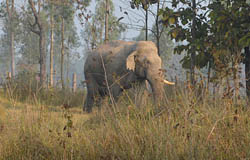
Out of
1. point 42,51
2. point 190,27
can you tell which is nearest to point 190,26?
point 190,27

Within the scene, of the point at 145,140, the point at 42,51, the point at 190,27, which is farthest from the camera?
the point at 42,51

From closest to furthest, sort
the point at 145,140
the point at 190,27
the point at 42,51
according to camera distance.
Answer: the point at 145,140, the point at 190,27, the point at 42,51

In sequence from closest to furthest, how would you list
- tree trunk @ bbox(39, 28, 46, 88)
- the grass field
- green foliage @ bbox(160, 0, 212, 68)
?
1. the grass field
2. green foliage @ bbox(160, 0, 212, 68)
3. tree trunk @ bbox(39, 28, 46, 88)

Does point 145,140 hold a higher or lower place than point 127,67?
lower

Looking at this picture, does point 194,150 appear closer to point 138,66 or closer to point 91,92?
point 138,66

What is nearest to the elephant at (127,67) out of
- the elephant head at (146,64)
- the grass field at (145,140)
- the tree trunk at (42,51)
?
the elephant head at (146,64)

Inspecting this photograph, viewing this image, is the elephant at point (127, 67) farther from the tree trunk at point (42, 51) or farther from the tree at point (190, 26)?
the tree trunk at point (42, 51)

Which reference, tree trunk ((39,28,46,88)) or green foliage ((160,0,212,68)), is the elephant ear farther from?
tree trunk ((39,28,46,88))

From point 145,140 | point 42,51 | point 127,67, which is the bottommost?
point 145,140

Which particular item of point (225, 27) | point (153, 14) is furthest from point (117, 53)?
point (225, 27)

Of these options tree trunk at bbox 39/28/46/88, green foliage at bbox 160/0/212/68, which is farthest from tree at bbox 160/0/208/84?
tree trunk at bbox 39/28/46/88

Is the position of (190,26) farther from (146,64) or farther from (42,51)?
(42,51)

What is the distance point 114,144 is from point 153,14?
501 centimetres

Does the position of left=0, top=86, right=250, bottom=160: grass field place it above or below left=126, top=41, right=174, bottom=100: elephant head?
below
